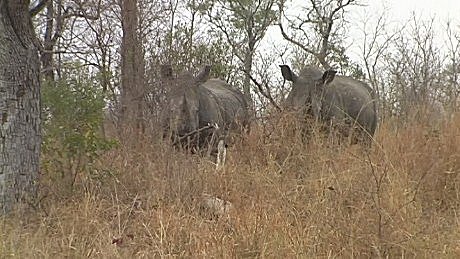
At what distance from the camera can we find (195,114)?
9.40m

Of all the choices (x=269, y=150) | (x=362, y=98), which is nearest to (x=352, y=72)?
(x=362, y=98)

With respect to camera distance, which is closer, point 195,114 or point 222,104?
point 195,114

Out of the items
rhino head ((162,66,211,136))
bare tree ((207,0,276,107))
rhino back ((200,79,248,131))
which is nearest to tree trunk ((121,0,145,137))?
rhino head ((162,66,211,136))

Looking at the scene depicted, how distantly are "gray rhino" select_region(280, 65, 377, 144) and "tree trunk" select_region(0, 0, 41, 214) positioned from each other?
349cm

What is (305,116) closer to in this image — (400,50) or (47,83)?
(47,83)

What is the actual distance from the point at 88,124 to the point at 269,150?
6.46ft

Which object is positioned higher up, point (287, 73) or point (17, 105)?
point (287, 73)

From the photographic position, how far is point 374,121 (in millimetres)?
11023

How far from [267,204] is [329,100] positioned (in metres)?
4.52

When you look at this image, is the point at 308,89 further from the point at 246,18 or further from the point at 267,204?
the point at 246,18

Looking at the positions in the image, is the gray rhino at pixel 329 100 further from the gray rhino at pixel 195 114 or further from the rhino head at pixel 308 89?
the gray rhino at pixel 195 114

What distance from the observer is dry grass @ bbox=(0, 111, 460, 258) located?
5.09 metres

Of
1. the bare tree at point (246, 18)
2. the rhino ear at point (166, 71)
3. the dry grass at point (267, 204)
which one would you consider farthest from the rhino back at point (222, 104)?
the bare tree at point (246, 18)

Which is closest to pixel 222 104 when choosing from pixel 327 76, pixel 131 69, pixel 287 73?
pixel 287 73
